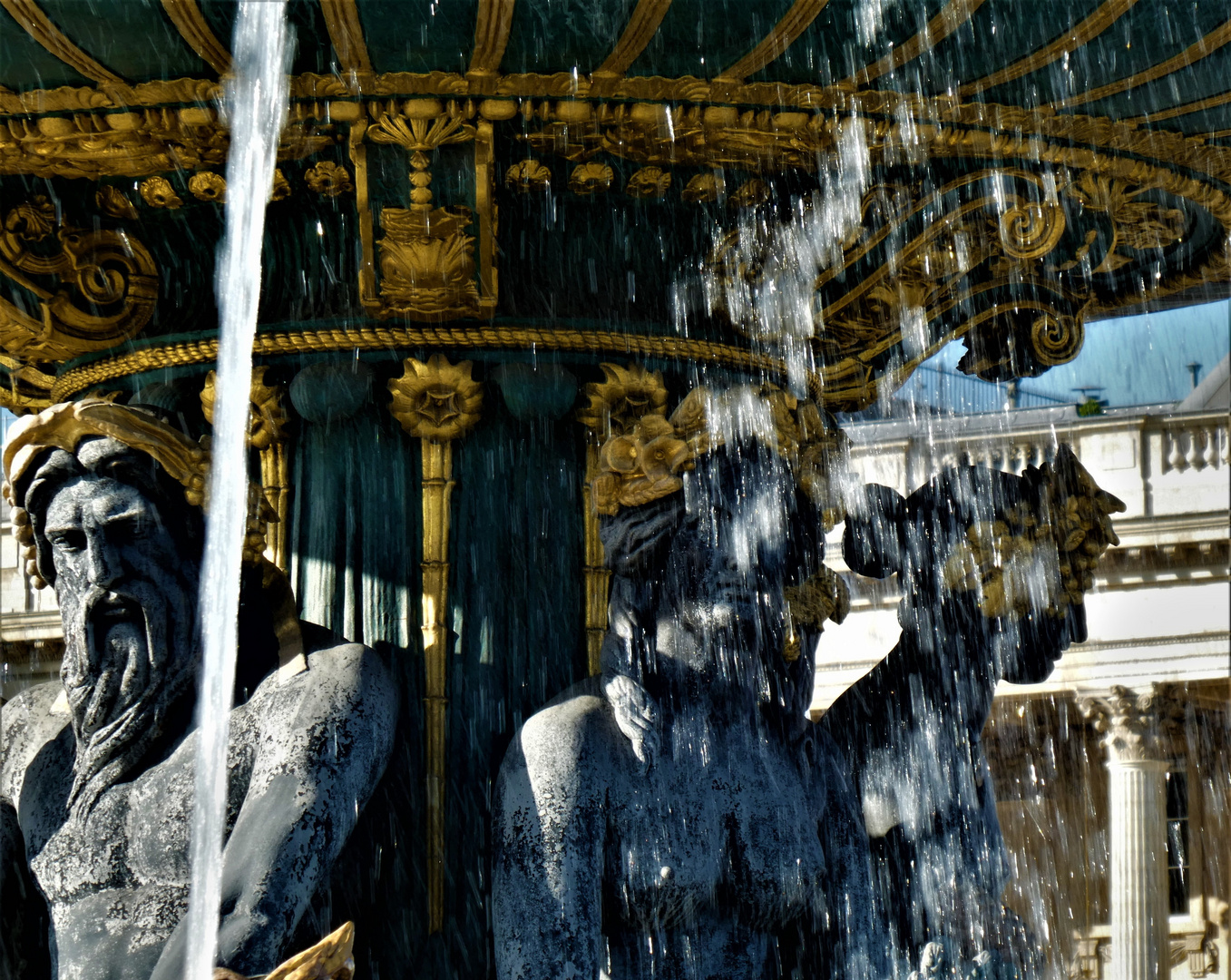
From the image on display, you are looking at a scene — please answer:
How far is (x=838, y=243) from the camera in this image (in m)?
5.34

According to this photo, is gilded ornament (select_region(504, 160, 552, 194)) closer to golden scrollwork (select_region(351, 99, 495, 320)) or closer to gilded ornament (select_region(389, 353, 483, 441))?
golden scrollwork (select_region(351, 99, 495, 320))

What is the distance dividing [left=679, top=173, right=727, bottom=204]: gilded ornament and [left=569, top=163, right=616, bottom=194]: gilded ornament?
202 millimetres

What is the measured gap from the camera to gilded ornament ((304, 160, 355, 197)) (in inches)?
195

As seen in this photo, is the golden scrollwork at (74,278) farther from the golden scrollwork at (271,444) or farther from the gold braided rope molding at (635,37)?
the gold braided rope molding at (635,37)

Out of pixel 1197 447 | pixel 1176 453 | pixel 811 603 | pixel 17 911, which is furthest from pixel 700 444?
pixel 1197 447

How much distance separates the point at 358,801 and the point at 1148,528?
56.2ft

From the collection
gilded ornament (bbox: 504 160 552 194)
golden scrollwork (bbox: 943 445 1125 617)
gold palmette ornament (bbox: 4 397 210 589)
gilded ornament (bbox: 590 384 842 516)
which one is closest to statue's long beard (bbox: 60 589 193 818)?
gold palmette ornament (bbox: 4 397 210 589)

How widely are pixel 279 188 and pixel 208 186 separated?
0.17 m

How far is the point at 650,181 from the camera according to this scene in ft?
16.4

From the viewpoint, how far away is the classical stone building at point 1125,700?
2006 cm

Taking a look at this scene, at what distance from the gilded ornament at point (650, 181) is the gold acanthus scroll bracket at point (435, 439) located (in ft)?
1.87

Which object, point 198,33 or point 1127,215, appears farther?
point 1127,215

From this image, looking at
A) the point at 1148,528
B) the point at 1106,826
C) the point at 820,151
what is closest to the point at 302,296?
the point at 820,151

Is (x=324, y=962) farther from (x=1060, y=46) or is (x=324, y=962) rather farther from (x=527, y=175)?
(x=1060, y=46)
